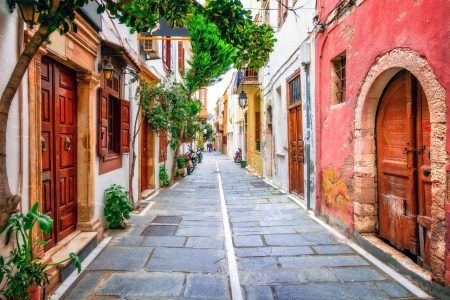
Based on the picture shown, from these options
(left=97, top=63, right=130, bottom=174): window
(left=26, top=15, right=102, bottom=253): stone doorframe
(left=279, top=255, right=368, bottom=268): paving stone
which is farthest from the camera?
(left=97, top=63, right=130, bottom=174): window

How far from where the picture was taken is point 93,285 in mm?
3787

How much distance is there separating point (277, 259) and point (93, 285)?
228 centimetres

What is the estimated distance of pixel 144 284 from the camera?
3809mm

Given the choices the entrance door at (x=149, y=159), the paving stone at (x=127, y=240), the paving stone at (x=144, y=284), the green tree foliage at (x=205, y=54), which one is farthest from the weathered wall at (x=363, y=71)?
the green tree foliage at (x=205, y=54)

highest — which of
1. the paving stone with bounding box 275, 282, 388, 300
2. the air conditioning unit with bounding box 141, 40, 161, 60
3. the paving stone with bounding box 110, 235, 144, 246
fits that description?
the air conditioning unit with bounding box 141, 40, 161, 60

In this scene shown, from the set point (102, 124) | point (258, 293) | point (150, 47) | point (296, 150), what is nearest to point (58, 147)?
point (102, 124)

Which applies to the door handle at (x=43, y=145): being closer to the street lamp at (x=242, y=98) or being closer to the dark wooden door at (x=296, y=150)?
the dark wooden door at (x=296, y=150)

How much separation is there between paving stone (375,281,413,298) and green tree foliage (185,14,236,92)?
9.82 meters

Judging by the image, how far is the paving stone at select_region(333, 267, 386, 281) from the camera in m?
3.99

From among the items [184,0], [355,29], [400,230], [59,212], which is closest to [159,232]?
[59,212]

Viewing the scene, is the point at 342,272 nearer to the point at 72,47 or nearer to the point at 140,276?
the point at 140,276

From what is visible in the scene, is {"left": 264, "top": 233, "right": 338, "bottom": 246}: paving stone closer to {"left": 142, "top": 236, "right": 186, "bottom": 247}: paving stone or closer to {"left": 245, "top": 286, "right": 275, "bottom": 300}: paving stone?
{"left": 142, "top": 236, "right": 186, "bottom": 247}: paving stone

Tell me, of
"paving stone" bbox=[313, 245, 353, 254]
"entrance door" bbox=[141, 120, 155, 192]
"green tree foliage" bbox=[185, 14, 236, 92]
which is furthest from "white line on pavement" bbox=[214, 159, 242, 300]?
"green tree foliage" bbox=[185, 14, 236, 92]

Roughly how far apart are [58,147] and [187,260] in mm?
2251
